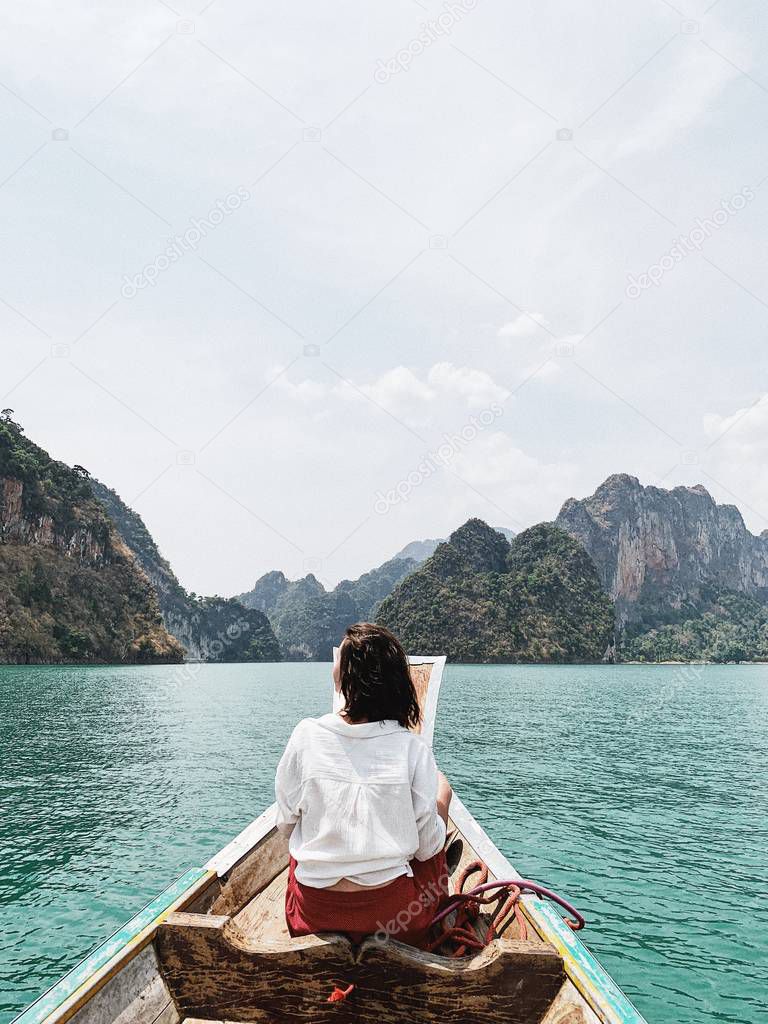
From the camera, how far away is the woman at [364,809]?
245cm

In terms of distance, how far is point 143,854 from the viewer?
9.21m

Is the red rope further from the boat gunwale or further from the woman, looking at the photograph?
the woman

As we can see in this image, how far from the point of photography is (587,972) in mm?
2818

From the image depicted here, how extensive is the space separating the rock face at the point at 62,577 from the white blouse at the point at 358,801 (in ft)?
234

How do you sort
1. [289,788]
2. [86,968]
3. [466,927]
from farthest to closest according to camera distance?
[466,927]
[86,968]
[289,788]

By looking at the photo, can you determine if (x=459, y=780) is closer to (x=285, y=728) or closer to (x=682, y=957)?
(x=682, y=957)

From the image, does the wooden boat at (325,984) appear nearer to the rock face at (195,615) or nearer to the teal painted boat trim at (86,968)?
the teal painted boat trim at (86,968)

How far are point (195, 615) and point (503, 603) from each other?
2722 inches

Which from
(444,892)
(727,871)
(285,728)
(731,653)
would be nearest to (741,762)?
(727,871)

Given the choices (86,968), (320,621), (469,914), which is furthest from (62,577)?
(320,621)

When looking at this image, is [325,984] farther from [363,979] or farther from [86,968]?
[86,968]

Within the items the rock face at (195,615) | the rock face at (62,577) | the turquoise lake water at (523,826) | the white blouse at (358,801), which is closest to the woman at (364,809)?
the white blouse at (358,801)

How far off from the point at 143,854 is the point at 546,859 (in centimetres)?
562

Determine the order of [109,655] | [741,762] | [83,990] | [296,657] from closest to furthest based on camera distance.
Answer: [83,990] → [741,762] → [109,655] → [296,657]
